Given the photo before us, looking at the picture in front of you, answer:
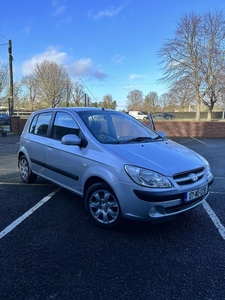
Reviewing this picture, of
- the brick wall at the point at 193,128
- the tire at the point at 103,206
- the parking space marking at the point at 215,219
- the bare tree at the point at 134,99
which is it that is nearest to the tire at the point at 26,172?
the tire at the point at 103,206

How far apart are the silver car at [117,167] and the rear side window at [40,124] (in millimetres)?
38

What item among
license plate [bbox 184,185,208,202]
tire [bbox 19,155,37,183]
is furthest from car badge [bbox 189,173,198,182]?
tire [bbox 19,155,37,183]

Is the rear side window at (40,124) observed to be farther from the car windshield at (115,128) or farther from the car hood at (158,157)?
the car hood at (158,157)

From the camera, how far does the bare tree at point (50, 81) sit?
114 feet

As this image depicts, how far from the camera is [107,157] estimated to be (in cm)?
297

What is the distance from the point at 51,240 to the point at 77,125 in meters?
1.69

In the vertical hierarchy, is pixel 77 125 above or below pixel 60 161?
above

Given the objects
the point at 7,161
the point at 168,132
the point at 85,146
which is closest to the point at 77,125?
the point at 85,146

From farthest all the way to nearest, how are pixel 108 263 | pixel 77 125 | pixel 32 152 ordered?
pixel 32 152 → pixel 77 125 → pixel 108 263

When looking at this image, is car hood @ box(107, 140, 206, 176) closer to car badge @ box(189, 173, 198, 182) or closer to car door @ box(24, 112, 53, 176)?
car badge @ box(189, 173, 198, 182)

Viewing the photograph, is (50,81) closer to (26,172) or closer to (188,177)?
(26,172)

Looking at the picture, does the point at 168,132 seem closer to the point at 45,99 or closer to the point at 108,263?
the point at 108,263

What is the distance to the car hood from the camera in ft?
9.12

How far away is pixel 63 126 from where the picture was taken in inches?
154
